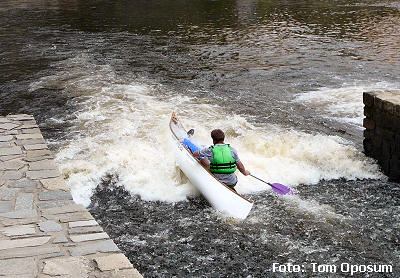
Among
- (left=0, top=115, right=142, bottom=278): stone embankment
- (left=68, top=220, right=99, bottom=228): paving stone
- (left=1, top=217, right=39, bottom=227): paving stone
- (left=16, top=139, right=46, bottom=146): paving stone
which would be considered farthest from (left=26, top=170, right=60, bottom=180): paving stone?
(left=68, top=220, right=99, bottom=228): paving stone

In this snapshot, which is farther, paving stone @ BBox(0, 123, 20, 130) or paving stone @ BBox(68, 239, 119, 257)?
paving stone @ BBox(0, 123, 20, 130)

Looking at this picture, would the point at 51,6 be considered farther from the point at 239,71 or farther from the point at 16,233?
the point at 16,233

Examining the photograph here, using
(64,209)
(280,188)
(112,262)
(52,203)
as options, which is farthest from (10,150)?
(280,188)

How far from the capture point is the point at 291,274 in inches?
→ 233

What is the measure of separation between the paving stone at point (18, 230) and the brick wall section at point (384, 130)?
601 centimetres

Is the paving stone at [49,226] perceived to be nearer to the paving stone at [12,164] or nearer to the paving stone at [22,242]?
the paving stone at [22,242]

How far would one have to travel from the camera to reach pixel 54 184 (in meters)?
6.54

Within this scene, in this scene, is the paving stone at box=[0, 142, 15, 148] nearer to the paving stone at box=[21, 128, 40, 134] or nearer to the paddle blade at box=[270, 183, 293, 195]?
the paving stone at box=[21, 128, 40, 134]

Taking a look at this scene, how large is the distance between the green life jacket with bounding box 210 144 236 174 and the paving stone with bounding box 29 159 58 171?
91.5 inches

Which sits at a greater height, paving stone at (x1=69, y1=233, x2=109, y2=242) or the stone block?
paving stone at (x1=69, y1=233, x2=109, y2=242)

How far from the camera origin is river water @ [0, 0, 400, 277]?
21.5 ft

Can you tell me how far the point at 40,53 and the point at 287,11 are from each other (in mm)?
15548

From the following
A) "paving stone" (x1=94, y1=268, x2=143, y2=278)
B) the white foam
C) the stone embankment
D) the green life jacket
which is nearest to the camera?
"paving stone" (x1=94, y1=268, x2=143, y2=278)

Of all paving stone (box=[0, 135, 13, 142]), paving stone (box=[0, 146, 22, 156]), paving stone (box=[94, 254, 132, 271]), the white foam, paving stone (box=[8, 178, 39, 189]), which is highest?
paving stone (box=[94, 254, 132, 271])
